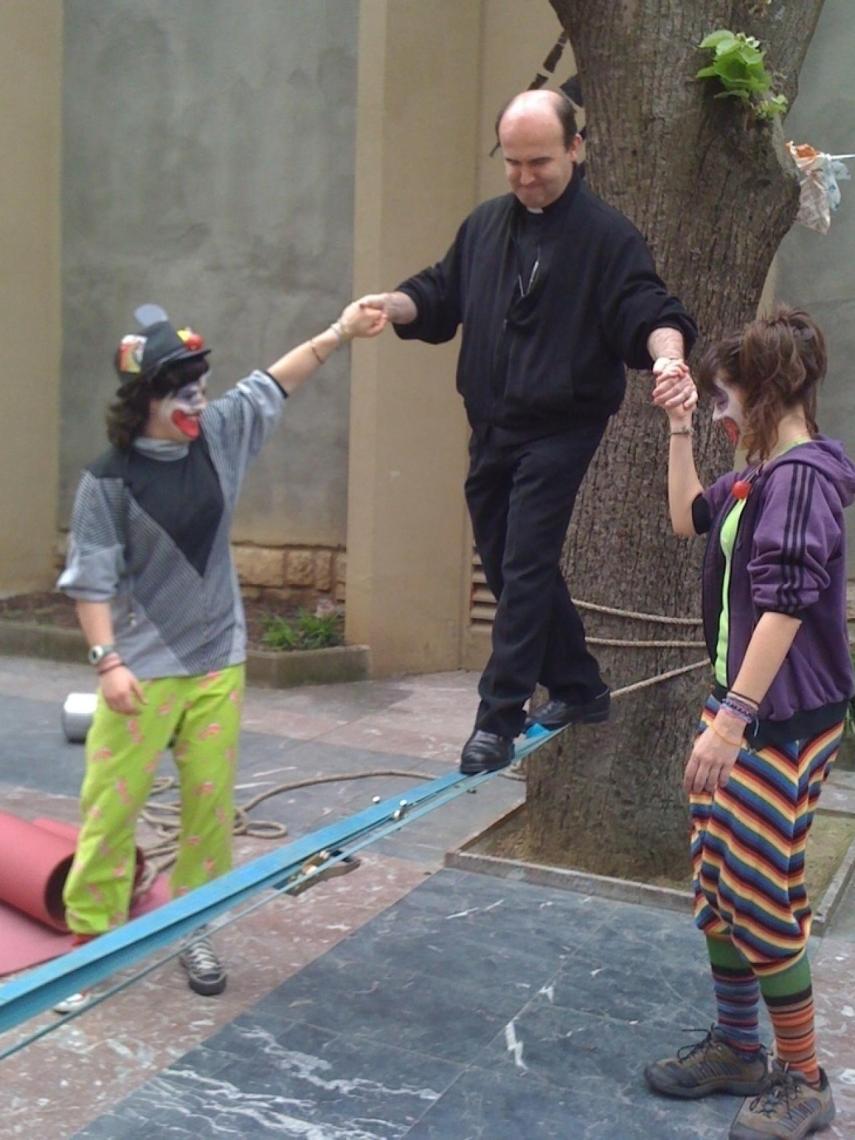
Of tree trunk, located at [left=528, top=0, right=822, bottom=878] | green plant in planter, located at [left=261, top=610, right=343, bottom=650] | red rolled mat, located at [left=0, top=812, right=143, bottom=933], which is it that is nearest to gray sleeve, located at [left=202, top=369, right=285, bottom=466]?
red rolled mat, located at [left=0, top=812, right=143, bottom=933]

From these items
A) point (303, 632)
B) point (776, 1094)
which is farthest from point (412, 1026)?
point (303, 632)

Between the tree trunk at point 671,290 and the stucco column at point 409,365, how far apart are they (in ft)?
9.89

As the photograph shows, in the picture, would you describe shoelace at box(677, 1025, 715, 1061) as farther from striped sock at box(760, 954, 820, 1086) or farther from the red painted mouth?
the red painted mouth

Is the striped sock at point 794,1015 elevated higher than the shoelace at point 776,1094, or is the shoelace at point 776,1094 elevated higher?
the striped sock at point 794,1015

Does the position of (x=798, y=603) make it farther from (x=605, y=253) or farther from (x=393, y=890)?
(x=393, y=890)

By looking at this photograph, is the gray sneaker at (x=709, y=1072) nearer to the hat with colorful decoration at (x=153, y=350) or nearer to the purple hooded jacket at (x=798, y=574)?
the purple hooded jacket at (x=798, y=574)

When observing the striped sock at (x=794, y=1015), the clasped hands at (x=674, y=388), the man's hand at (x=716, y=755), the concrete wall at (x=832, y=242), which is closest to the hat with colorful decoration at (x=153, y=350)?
the clasped hands at (x=674, y=388)

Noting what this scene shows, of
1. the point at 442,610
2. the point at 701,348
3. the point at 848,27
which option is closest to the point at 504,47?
the point at 848,27

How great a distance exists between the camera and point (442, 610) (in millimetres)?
8359

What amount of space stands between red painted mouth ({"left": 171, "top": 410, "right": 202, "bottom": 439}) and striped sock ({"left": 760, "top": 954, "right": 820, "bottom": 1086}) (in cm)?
187

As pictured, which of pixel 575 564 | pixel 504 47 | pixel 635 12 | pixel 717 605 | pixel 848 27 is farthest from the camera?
pixel 504 47

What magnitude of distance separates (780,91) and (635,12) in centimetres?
60

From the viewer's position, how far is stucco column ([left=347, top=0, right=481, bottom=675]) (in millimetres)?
7828

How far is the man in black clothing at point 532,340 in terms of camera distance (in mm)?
3645
